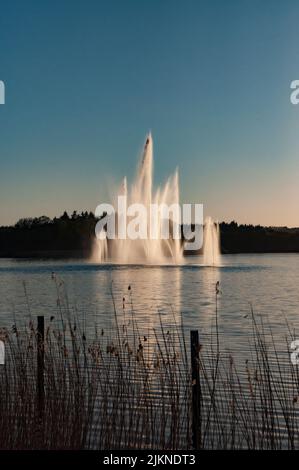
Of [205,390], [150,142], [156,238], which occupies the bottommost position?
[205,390]

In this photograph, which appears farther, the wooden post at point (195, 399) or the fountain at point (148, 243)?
the fountain at point (148, 243)

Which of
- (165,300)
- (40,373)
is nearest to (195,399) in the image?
(40,373)

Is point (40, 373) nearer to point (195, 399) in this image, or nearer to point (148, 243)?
point (195, 399)

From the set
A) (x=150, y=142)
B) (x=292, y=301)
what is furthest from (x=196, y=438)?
(x=150, y=142)

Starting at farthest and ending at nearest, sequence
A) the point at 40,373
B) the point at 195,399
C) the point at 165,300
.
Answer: the point at 165,300
the point at 40,373
the point at 195,399

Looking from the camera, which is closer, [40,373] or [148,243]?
[40,373]

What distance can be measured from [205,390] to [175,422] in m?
4.77

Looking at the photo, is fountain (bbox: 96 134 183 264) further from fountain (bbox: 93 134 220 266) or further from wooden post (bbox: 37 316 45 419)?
wooden post (bbox: 37 316 45 419)

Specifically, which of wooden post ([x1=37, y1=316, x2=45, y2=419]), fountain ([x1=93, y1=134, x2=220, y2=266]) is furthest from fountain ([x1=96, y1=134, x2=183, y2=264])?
wooden post ([x1=37, y1=316, x2=45, y2=419])

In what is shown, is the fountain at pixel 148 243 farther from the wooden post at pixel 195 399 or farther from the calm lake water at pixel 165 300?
the wooden post at pixel 195 399

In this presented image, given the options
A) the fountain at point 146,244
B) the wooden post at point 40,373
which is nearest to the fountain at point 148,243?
the fountain at point 146,244
